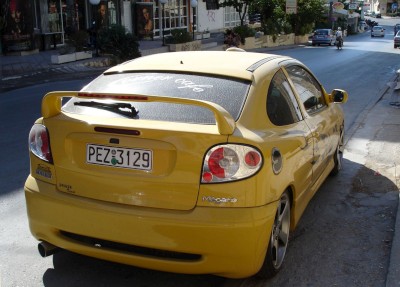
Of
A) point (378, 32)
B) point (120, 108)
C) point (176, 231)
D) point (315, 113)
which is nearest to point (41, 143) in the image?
point (120, 108)

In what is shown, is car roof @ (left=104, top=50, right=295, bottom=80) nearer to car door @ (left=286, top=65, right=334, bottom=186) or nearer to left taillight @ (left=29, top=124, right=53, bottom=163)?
car door @ (left=286, top=65, right=334, bottom=186)

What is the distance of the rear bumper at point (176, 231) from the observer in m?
3.13

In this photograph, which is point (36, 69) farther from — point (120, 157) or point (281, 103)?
point (120, 157)

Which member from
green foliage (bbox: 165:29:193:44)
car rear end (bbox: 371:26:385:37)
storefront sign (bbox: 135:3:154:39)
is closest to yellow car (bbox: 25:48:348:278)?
green foliage (bbox: 165:29:193:44)

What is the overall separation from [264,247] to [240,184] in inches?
18.8

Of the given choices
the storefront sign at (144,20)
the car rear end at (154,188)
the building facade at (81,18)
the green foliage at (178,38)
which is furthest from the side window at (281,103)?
the storefront sign at (144,20)

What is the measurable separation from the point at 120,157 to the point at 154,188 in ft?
1.00

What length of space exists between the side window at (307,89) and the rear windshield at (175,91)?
987 mm

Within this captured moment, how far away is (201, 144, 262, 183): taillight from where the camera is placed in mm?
3191

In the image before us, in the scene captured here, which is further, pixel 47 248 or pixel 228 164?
pixel 47 248

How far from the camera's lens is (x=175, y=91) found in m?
3.83

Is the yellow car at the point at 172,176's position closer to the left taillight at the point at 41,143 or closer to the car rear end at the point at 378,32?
the left taillight at the point at 41,143

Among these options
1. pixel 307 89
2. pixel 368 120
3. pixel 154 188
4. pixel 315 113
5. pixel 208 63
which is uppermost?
pixel 208 63

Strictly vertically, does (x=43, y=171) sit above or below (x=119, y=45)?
above
